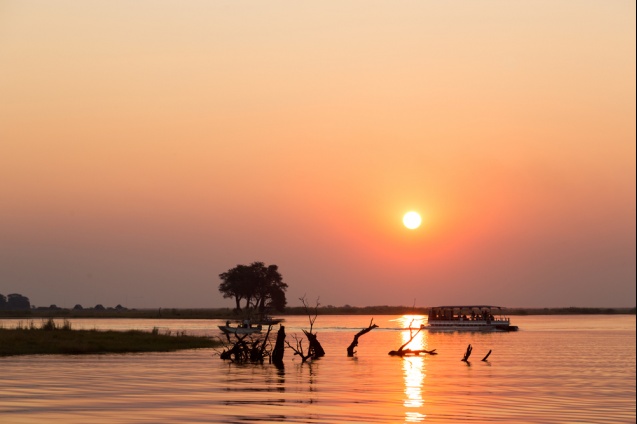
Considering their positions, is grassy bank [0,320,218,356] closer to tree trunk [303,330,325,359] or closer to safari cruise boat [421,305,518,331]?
tree trunk [303,330,325,359]

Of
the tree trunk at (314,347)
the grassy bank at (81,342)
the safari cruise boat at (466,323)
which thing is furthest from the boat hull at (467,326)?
the tree trunk at (314,347)

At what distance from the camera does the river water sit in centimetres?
3909

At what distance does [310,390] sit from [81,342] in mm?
35279

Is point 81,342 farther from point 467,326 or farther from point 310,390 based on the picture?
point 467,326

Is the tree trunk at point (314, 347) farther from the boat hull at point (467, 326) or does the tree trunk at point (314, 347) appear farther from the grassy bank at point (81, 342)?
the boat hull at point (467, 326)

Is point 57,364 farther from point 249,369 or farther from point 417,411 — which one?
point 417,411

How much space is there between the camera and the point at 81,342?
7994cm

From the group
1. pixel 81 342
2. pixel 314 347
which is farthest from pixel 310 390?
pixel 81 342

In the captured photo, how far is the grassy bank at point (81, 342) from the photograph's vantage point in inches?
2911

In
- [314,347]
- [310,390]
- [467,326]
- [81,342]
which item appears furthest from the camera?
[467,326]

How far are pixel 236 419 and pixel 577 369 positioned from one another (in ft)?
140

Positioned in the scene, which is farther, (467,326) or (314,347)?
(467,326)

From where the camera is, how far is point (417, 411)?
42156 mm

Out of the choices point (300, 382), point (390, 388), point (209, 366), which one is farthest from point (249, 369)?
point (390, 388)
